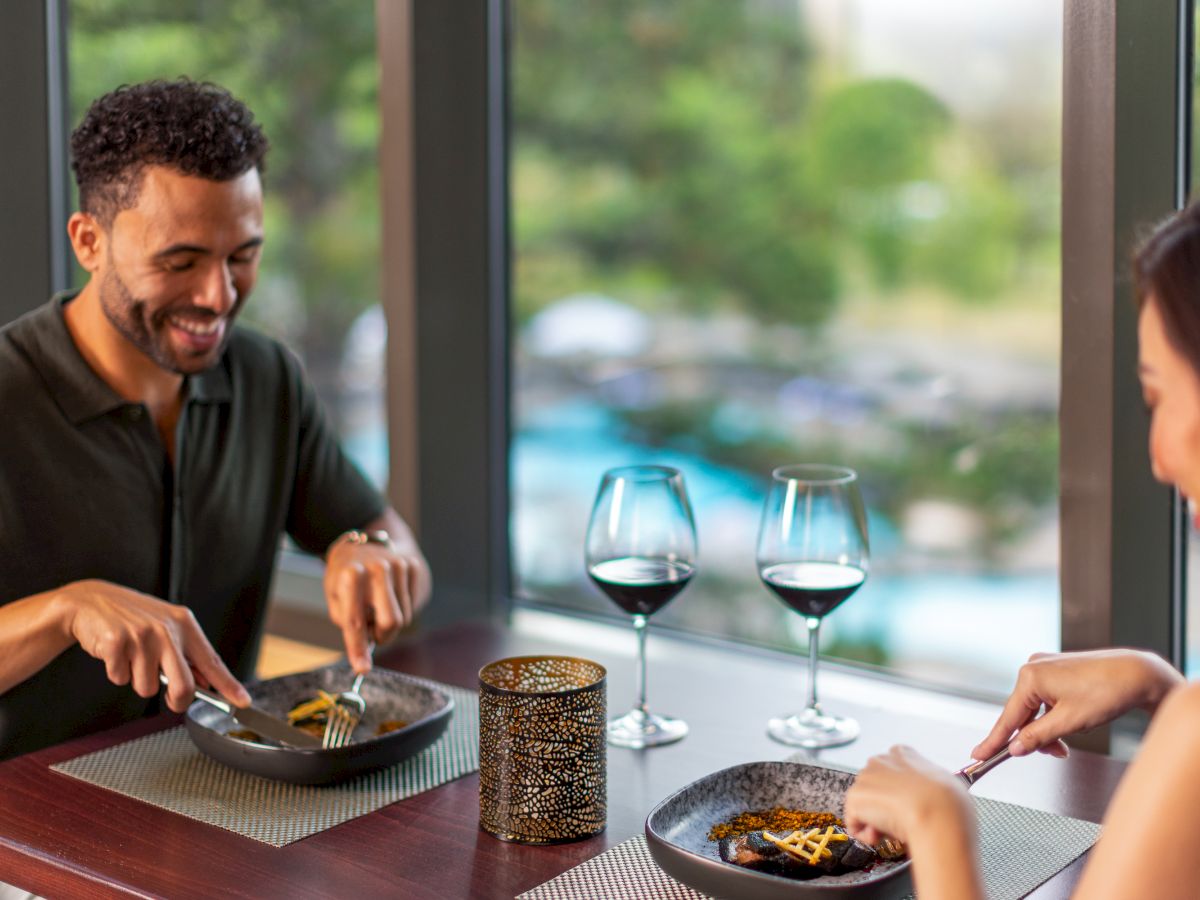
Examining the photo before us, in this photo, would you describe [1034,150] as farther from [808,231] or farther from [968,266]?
[808,231]

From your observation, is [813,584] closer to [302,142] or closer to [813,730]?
[813,730]

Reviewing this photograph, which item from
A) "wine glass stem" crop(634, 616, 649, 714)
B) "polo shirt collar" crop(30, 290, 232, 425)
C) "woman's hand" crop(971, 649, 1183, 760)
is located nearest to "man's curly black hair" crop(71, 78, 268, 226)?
"polo shirt collar" crop(30, 290, 232, 425)

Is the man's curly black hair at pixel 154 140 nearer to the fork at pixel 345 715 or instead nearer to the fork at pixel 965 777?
the fork at pixel 345 715

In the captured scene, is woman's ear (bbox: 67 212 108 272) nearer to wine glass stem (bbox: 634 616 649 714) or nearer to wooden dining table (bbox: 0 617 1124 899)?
wooden dining table (bbox: 0 617 1124 899)

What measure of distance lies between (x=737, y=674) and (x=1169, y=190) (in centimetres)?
79

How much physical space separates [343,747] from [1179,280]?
2.87 ft

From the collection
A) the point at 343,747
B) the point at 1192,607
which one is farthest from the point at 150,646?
the point at 1192,607

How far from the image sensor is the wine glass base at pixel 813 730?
58.7 inches

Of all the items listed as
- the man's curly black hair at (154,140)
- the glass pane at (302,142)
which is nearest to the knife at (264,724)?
the man's curly black hair at (154,140)

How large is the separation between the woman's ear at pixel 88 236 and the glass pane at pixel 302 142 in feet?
3.38

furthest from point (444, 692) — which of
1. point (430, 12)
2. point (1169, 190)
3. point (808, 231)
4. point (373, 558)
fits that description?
point (808, 231)

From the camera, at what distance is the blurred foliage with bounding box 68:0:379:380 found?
2.82 m

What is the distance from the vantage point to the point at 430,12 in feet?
7.23

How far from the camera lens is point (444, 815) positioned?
4.23 ft
